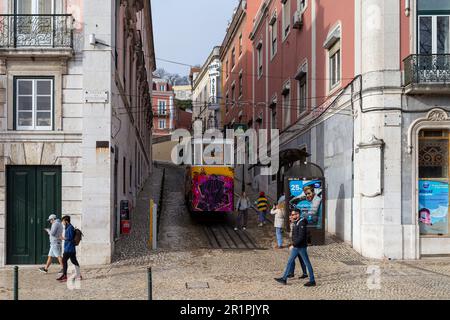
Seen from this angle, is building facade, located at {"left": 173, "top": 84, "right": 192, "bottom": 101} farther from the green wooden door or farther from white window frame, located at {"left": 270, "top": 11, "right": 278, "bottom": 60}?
the green wooden door

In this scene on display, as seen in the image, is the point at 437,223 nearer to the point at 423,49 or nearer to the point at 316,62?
the point at 423,49

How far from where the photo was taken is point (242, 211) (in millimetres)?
23172

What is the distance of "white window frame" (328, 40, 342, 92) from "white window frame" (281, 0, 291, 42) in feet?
24.7

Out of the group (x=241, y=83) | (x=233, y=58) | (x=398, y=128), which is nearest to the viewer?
(x=398, y=128)

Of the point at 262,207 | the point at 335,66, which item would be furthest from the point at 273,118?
the point at 335,66

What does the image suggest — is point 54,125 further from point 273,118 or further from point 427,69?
point 273,118

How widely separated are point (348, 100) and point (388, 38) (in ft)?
8.72

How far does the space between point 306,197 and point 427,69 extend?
5737 mm

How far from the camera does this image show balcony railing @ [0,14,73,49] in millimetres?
16359

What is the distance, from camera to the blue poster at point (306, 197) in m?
19.4

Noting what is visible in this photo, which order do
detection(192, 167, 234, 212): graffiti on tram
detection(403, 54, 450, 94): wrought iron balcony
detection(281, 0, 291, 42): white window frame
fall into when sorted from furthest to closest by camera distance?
detection(281, 0, 291, 42): white window frame, detection(192, 167, 234, 212): graffiti on tram, detection(403, 54, 450, 94): wrought iron balcony

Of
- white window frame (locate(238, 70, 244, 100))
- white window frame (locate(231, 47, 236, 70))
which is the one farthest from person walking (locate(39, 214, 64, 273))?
white window frame (locate(231, 47, 236, 70))

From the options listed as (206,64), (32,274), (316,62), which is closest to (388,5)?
(316,62)
